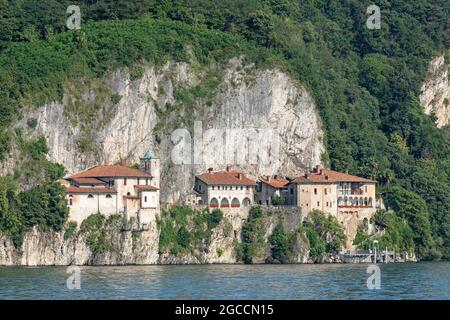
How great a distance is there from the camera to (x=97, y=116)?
142500 millimetres

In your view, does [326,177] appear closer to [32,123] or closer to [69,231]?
[69,231]

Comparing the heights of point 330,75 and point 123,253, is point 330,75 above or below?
above

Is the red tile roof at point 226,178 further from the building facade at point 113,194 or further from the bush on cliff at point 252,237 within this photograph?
the building facade at point 113,194

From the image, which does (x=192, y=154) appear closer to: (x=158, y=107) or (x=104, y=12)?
(x=158, y=107)

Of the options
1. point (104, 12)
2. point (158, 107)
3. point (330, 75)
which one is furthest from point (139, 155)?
point (330, 75)

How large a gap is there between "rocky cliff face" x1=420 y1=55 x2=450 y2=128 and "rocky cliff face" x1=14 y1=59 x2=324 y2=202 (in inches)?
1034

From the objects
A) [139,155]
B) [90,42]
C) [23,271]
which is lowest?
[23,271]

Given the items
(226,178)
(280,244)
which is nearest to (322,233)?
(280,244)

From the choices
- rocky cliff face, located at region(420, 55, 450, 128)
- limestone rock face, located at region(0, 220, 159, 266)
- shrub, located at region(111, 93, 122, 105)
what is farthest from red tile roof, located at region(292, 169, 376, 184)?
rocky cliff face, located at region(420, 55, 450, 128)

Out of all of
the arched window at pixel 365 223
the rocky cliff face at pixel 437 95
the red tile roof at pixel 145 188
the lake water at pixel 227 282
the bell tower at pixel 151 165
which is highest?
the rocky cliff face at pixel 437 95

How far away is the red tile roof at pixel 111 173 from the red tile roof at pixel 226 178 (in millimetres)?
5899

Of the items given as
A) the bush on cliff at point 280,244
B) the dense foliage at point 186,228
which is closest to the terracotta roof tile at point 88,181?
the dense foliage at point 186,228

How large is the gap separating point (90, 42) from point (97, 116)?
877 cm

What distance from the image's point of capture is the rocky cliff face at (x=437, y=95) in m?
177
